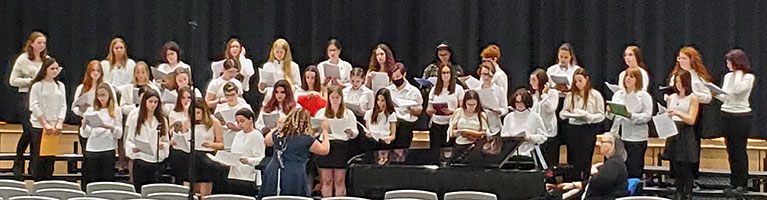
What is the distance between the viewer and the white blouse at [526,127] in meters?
10.7

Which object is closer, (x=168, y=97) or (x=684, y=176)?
(x=684, y=176)

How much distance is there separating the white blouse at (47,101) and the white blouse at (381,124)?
310 cm

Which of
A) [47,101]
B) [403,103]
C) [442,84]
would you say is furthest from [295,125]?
[47,101]

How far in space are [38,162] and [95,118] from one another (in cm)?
136

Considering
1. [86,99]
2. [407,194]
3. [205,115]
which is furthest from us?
[86,99]

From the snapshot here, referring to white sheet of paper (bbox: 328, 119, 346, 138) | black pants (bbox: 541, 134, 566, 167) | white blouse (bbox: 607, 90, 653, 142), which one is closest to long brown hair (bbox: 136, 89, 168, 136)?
white sheet of paper (bbox: 328, 119, 346, 138)

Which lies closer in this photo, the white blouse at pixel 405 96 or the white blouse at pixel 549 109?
the white blouse at pixel 549 109

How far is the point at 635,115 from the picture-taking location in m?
10.8

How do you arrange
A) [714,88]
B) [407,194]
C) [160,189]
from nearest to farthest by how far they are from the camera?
1. [407,194]
2. [160,189]
3. [714,88]

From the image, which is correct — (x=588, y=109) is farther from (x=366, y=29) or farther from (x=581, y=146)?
(x=366, y=29)

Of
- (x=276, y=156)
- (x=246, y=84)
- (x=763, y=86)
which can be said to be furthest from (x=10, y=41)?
(x=763, y=86)

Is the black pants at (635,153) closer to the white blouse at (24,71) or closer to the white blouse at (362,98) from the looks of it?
the white blouse at (362,98)

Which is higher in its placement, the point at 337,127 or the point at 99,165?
the point at 337,127

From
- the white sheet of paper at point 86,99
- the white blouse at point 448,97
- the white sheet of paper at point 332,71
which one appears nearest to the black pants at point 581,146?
the white blouse at point 448,97
